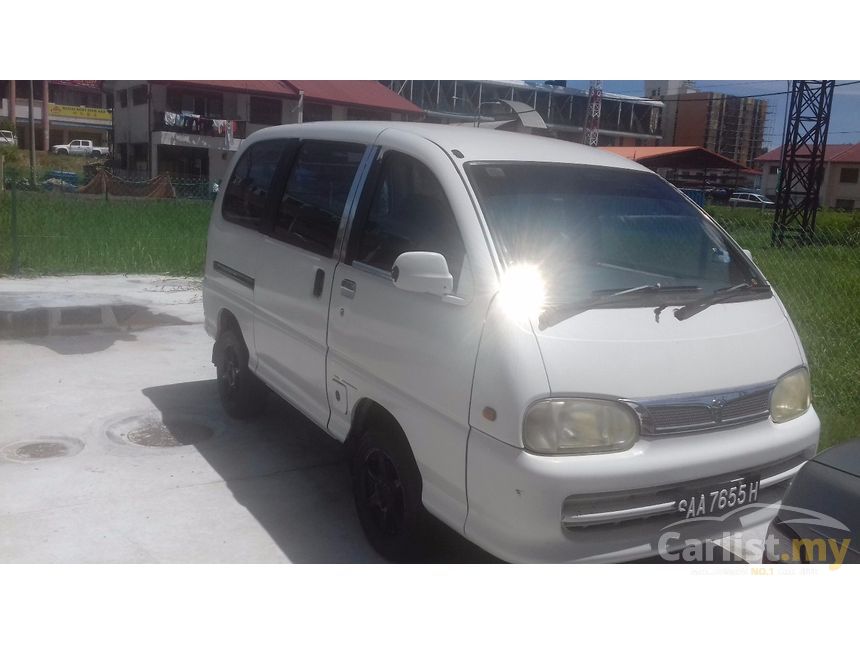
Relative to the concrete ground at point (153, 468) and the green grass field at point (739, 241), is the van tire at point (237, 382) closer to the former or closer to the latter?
the concrete ground at point (153, 468)

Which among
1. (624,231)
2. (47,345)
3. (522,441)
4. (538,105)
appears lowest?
(47,345)

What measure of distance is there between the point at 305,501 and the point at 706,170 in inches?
435

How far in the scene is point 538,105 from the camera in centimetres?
1250

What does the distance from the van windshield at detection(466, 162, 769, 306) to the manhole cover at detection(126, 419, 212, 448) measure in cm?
292

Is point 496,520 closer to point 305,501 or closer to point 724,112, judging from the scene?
point 305,501

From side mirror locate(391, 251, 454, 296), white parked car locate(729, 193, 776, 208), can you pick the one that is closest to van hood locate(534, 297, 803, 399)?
side mirror locate(391, 251, 454, 296)

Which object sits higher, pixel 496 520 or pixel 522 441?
pixel 522 441

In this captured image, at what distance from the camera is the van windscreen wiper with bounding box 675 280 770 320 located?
320 centimetres

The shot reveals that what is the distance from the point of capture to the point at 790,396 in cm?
341

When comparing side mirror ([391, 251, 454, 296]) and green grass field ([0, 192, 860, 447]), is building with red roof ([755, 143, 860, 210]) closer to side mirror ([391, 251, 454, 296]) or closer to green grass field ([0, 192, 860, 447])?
green grass field ([0, 192, 860, 447])

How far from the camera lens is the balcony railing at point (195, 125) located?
30.9 meters

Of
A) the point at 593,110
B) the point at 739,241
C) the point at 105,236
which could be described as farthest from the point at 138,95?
the point at 739,241

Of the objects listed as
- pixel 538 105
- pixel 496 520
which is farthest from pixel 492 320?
pixel 538 105

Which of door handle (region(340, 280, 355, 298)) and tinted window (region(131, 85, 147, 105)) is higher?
tinted window (region(131, 85, 147, 105))
